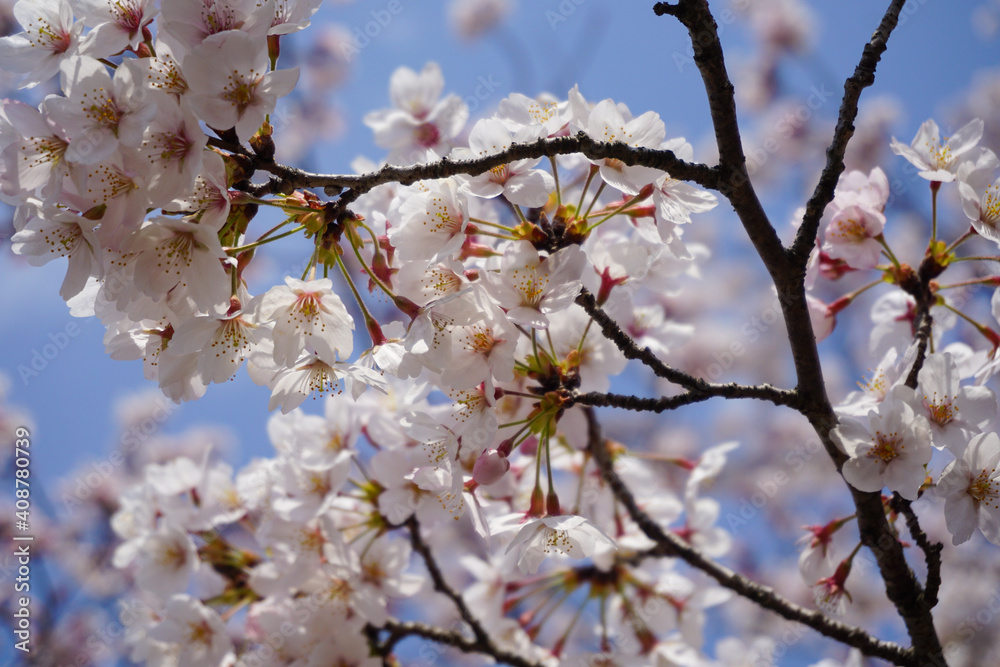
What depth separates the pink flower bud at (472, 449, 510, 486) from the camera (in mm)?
1602

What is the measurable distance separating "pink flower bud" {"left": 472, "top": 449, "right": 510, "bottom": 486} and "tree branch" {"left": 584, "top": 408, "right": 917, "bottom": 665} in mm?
717

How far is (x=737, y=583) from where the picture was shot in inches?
81.7

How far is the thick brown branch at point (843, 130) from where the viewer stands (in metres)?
1.46

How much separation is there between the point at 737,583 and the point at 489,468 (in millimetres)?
1005

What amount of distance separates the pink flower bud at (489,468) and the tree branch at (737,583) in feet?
2.35

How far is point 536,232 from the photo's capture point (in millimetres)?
1618

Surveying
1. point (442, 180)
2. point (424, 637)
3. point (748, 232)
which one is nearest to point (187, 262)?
point (442, 180)

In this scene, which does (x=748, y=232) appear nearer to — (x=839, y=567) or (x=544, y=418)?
(x=544, y=418)

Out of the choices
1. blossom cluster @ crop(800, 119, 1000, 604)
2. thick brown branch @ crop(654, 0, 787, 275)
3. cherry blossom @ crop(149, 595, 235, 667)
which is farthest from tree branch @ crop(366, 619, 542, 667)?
thick brown branch @ crop(654, 0, 787, 275)

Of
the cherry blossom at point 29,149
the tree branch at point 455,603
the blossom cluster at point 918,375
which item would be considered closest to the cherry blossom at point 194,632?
the tree branch at point 455,603

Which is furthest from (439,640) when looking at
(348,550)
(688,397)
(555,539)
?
(688,397)

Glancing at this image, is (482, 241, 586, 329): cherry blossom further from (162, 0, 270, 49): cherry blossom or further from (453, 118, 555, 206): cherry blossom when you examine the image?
(162, 0, 270, 49): cherry blossom

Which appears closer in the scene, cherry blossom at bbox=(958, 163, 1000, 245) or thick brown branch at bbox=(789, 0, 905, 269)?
thick brown branch at bbox=(789, 0, 905, 269)

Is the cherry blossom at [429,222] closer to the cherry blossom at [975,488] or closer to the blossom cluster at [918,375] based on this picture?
the blossom cluster at [918,375]
